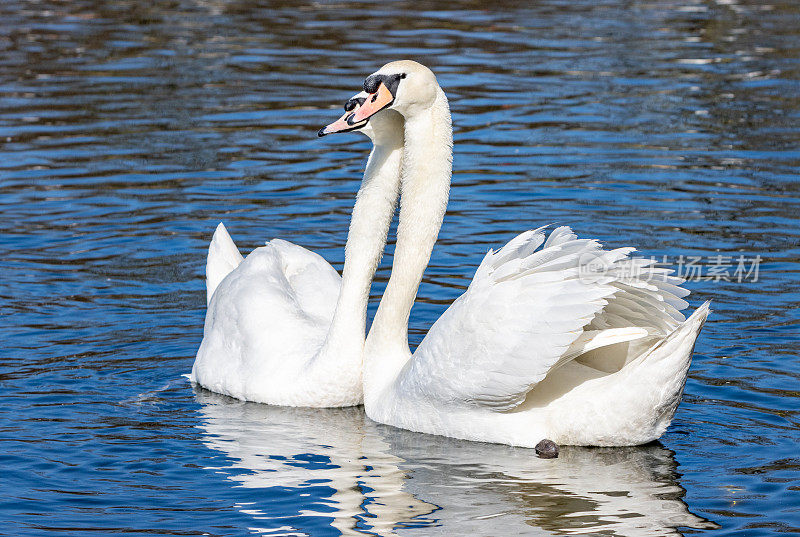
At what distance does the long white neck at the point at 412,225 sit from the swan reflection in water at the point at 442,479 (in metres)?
0.42

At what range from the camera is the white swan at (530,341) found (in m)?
7.19

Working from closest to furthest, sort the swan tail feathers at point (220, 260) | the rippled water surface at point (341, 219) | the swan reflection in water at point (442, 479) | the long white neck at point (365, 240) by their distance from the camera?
the swan reflection in water at point (442, 479) < the rippled water surface at point (341, 219) < the long white neck at point (365, 240) < the swan tail feathers at point (220, 260)

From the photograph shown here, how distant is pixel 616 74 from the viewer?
19047 millimetres

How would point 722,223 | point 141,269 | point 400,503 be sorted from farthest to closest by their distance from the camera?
point 722,223
point 141,269
point 400,503

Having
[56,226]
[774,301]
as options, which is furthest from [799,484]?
[56,226]

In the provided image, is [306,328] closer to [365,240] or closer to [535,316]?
[365,240]

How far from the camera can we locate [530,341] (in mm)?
7219

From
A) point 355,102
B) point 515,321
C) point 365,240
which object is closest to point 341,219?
point 365,240

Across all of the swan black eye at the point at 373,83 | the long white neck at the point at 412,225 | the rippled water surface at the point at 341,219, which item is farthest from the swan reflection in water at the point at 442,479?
the swan black eye at the point at 373,83

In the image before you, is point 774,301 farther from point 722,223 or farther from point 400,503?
point 400,503

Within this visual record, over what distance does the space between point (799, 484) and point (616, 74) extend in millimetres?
12618

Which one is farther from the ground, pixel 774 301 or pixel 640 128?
pixel 640 128

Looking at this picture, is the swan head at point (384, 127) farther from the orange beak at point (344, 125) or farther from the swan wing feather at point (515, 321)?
the swan wing feather at point (515, 321)

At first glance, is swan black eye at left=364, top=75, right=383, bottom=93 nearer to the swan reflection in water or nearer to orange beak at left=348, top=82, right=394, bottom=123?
orange beak at left=348, top=82, right=394, bottom=123
